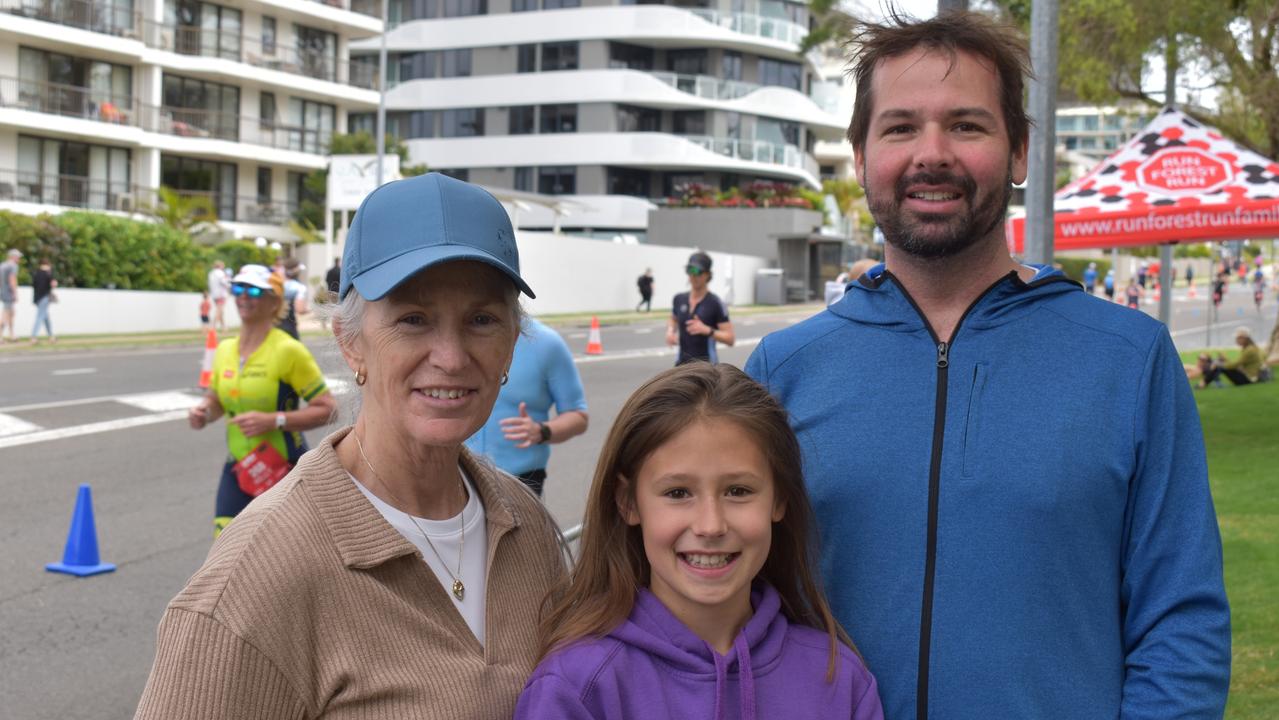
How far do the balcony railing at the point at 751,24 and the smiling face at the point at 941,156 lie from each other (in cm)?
6387

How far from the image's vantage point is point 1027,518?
2.37m

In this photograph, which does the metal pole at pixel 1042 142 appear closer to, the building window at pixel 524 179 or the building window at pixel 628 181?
the building window at pixel 628 181

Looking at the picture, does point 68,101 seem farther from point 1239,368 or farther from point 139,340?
point 1239,368

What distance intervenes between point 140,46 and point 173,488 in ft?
118

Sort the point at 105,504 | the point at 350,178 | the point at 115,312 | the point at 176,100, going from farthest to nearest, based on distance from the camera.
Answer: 1. the point at 176,100
2. the point at 350,178
3. the point at 115,312
4. the point at 105,504

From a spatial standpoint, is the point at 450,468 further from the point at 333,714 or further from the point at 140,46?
the point at 140,46

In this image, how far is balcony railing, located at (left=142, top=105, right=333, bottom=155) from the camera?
45.1 metres

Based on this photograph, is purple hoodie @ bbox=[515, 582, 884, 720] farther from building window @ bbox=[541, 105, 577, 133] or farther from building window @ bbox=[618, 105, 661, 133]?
building window @ bbox=[541, 105, 577, 133]

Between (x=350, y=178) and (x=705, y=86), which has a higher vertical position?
(x=705, y=86)

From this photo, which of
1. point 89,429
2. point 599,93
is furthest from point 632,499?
point 599,93

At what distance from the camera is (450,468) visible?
2576 mm

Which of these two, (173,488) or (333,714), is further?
(173,488)

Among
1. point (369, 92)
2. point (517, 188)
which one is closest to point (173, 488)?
point (369, 92)

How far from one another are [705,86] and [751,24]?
13.6ft
